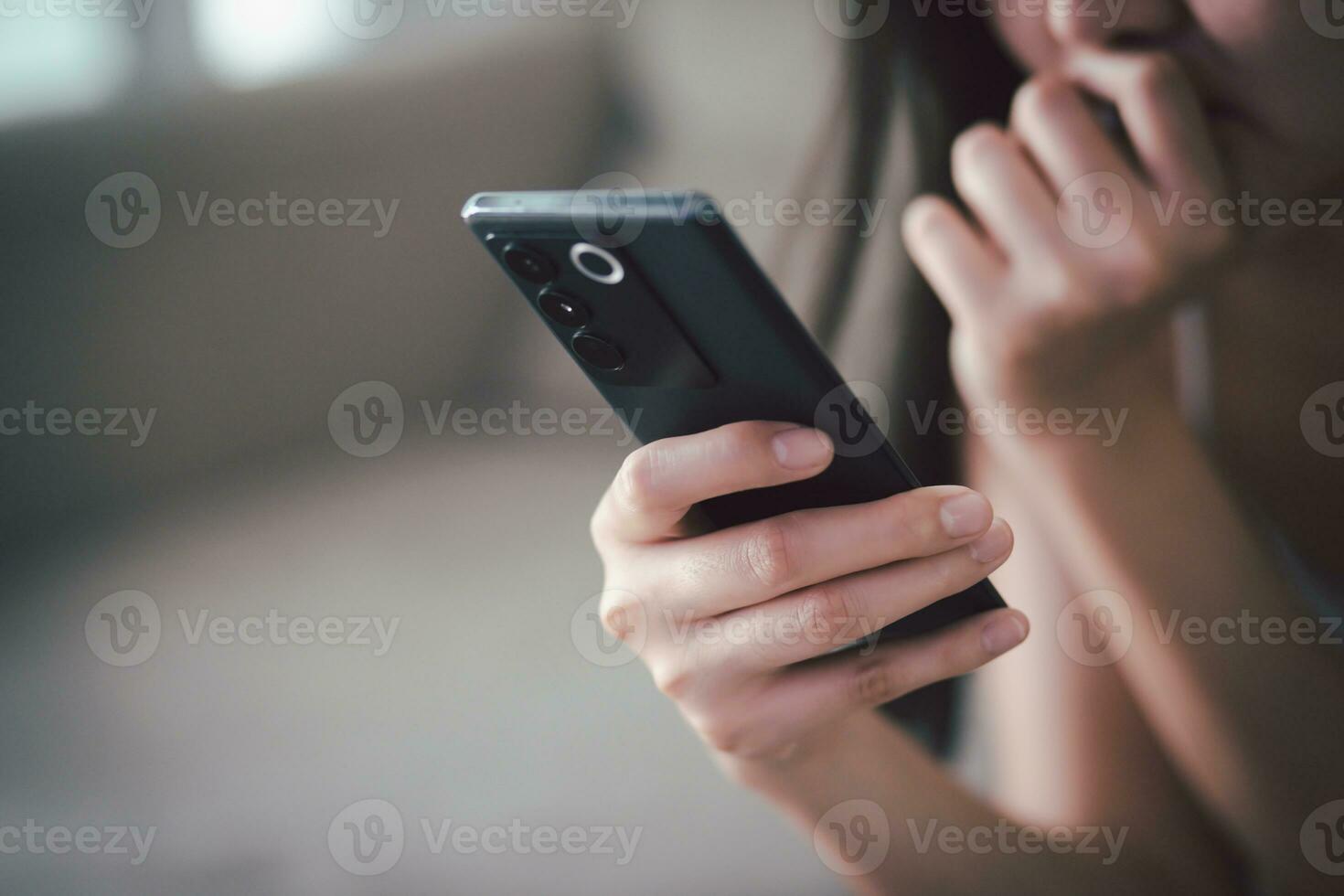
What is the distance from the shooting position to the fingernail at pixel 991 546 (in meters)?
0.34

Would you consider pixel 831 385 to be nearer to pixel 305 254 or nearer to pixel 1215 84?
pixel 1215 84

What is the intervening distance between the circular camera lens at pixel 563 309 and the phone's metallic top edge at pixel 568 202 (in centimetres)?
4

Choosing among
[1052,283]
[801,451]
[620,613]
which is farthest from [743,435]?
[1052,283]

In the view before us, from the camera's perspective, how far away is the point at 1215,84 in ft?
1.83

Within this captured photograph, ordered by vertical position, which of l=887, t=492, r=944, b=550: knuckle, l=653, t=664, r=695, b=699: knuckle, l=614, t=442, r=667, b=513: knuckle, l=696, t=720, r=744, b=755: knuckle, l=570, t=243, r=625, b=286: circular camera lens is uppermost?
l=570, t=243, r=625, b=286: circular camera lens

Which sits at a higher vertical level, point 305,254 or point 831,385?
point 305,254

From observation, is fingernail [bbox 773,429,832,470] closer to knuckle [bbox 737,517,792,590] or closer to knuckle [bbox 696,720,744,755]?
knuckle [bbox 737,517,792,590]

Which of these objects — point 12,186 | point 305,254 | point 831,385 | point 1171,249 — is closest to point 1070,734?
point 1171,249

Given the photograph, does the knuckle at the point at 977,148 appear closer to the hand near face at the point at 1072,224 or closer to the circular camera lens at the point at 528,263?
the hand near face at the point at 1072,224

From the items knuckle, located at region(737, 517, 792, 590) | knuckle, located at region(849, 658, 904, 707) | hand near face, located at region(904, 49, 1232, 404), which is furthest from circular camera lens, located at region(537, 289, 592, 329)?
hand near face, located at region(904, 49, 1232, 404)

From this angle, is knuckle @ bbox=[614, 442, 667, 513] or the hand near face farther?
the hand near face

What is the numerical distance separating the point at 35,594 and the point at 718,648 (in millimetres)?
684

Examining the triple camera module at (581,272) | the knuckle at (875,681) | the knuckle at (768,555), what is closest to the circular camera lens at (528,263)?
the triple camera module at (581,272)

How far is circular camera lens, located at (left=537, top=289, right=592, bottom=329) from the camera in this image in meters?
0.29
